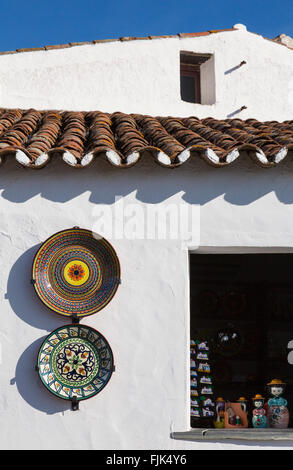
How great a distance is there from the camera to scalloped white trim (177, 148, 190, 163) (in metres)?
5.57

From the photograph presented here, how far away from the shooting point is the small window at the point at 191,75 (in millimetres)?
9289

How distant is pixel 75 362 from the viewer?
18.3 feet

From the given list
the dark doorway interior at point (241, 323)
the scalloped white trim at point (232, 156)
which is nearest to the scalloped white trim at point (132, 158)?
the scalloped white trim at point (232, 156)

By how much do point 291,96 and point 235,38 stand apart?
1.05m

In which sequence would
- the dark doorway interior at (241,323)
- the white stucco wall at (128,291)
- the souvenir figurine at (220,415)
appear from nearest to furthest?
1. the white stucco wall at (128,291)
2. the souvenir figurine at (220,415)
3. the dark doorway interior at (241,323)

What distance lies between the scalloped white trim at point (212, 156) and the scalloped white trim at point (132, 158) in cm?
55

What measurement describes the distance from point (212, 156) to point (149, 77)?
11.7ft

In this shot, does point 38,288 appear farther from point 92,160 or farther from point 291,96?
point 291,96

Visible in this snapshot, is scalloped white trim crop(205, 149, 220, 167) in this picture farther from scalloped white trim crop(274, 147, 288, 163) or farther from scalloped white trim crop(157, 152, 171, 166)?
scalloped white trim crop(274, 147, 288, 163)

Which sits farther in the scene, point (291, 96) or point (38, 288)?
point (291, 96)

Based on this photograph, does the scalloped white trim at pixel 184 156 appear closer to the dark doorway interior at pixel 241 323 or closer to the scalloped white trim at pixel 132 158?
the scalloped white trim at pixel 132 158

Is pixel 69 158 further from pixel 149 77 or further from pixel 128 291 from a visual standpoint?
pixel 149 77

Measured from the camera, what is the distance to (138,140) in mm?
6043
